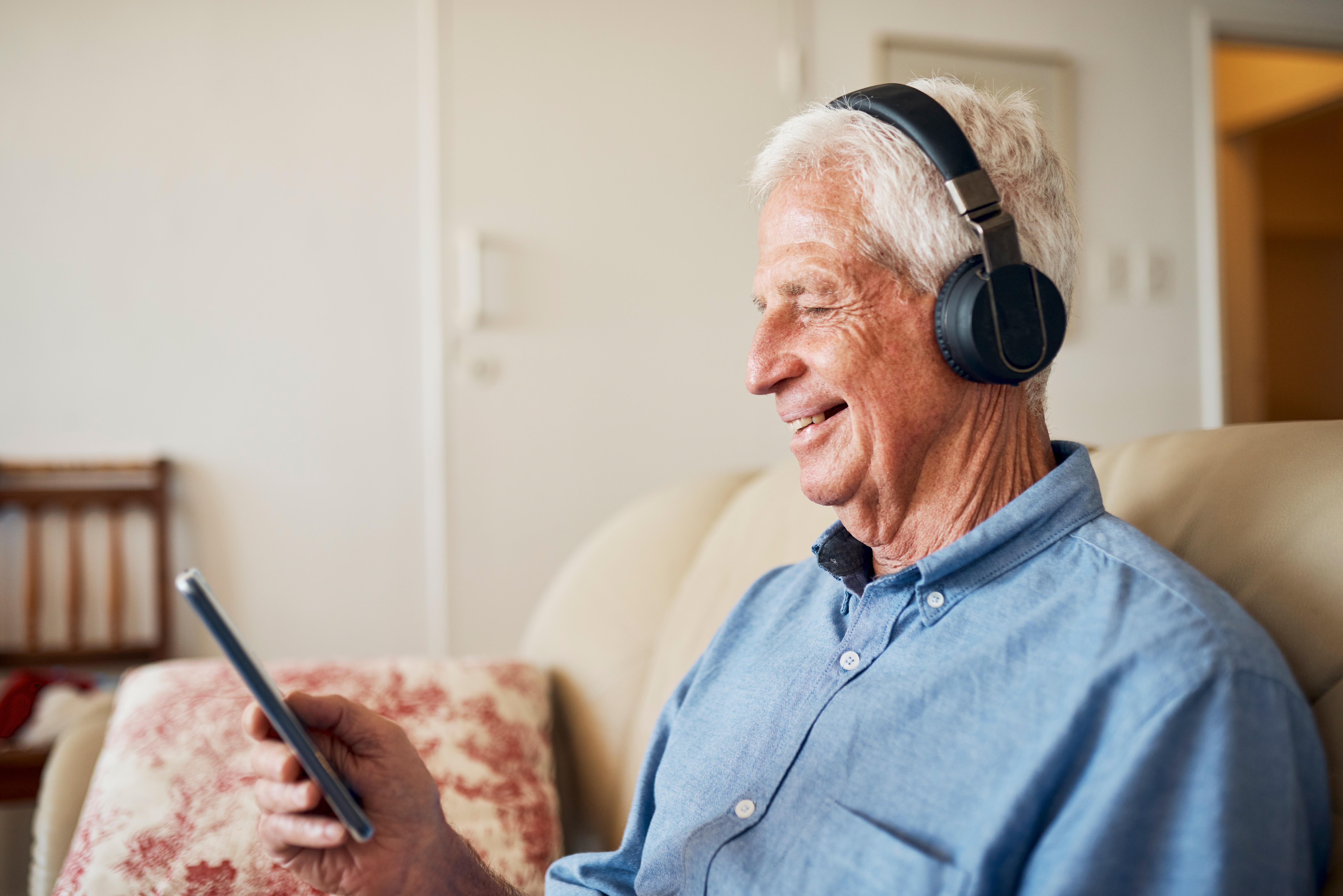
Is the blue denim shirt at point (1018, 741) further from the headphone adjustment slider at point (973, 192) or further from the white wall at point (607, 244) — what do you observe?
the white wall at point (607, 244)

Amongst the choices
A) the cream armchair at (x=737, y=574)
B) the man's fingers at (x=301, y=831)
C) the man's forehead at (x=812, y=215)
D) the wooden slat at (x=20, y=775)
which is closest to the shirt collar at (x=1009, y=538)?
the cream armchair at (x=737, y=574)

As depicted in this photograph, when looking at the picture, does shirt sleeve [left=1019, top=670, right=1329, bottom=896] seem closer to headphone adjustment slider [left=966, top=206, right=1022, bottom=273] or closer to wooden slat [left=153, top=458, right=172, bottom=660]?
headphone adjustment slider [left=966, top=206, right=1022, bottom=273]

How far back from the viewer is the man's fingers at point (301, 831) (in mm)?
726

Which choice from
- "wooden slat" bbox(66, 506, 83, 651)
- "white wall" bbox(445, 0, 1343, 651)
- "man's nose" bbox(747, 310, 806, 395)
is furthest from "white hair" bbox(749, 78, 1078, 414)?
"wooden slat" bbox(66, 506, 83, 651)

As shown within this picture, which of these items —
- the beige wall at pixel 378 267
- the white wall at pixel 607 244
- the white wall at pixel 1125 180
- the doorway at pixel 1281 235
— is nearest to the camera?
the beige wall at pixel 378 267

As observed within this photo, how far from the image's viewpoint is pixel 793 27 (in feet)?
9.39

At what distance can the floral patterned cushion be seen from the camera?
106 cm

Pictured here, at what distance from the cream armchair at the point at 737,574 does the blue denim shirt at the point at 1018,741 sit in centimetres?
10

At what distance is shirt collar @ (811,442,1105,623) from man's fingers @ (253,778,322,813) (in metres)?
0.46

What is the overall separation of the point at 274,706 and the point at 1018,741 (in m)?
0.48

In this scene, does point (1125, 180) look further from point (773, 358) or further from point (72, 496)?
point (72, 496)

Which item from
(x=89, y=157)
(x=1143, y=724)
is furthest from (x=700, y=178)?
(x=1143, y=724)

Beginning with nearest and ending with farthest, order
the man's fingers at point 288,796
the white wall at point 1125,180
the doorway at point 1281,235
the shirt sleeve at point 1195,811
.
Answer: the shirt sleeve at point 1195,811
the man's fingers at point 288,796
the white wall at point 1125,180
the doorway at point 1281,235

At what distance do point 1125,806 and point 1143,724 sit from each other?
0.16 ft
